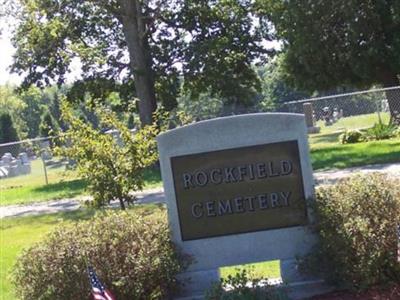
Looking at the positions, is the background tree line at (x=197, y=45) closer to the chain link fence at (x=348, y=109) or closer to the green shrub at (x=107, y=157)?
the chain link fence at (x=348, y=109)

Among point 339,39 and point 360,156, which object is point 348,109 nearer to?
point 339,39

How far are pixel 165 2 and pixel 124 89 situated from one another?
13.0 feet

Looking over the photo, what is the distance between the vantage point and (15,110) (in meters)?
88.1

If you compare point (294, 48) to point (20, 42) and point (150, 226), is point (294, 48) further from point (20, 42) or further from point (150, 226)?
point (150, 226)

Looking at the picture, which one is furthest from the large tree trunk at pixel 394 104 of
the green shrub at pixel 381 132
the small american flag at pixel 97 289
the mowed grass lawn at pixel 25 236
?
the small american flag at pixel 97 289

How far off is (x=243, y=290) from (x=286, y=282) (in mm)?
502

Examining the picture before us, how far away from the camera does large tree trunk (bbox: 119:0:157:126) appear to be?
2384 centimetres

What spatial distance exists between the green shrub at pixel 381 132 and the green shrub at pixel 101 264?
17.9 meters

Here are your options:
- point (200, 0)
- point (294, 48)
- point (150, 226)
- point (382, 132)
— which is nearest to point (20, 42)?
point (200, 0)

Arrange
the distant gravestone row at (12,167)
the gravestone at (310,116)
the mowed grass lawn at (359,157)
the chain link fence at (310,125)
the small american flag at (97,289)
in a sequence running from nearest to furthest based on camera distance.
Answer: the small american flag at (97,289), the mowed grass lawn at (359,157), the chain link fence at (310,125), the gravestone at (310,116), the distant gravestone row at (12,167)

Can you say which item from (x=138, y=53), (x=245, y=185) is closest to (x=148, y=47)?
(x=138, y=53)

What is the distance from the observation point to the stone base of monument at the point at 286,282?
5774 millimetres

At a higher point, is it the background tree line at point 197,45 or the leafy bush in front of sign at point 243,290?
the background tree line at point 197,45

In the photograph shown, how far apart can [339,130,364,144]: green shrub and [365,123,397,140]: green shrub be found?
0.86 feet
